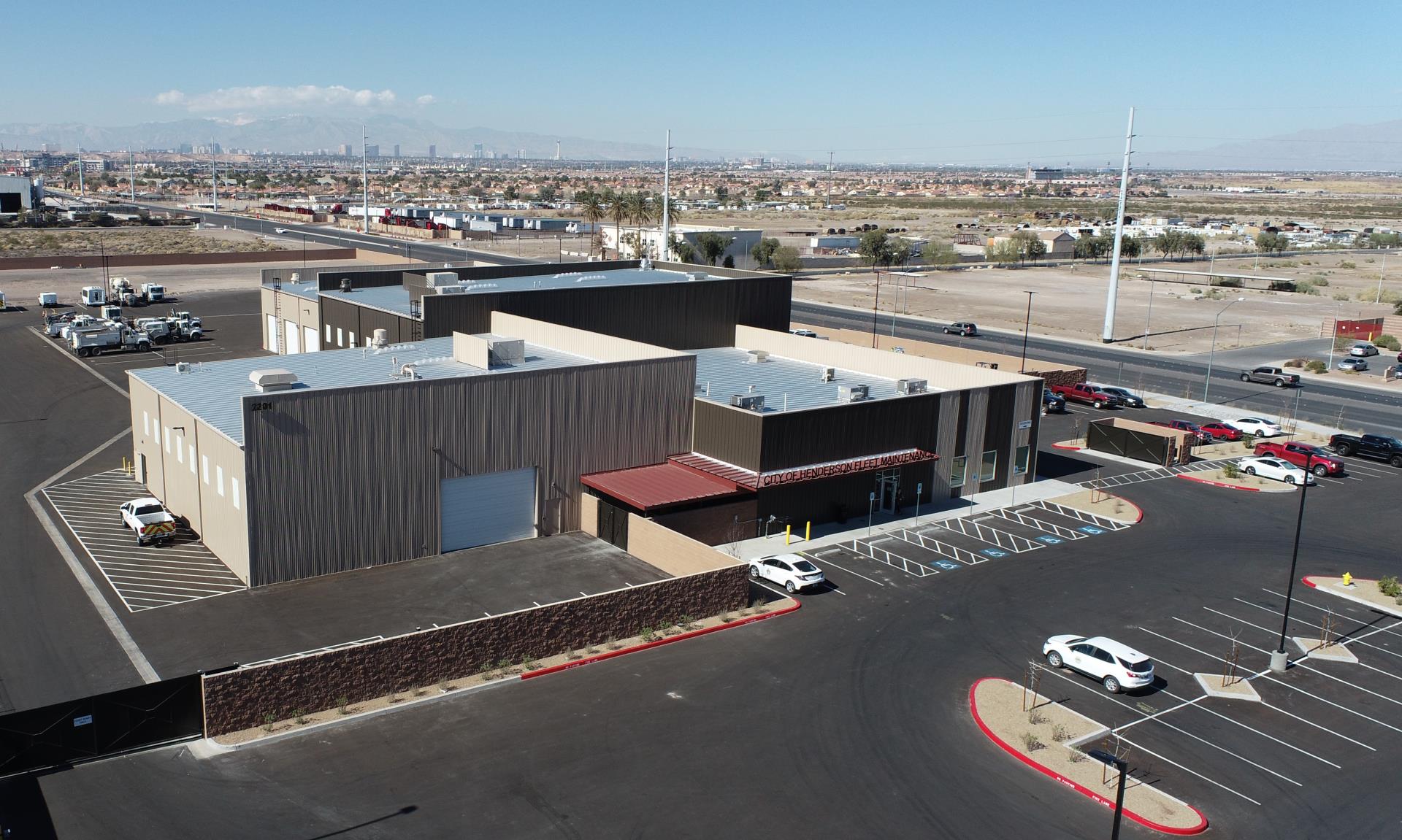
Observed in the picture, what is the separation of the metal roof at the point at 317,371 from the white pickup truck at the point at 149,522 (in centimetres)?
367

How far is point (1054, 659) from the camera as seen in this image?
105 feet

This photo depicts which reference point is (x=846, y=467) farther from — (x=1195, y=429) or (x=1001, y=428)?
(x=1195, y=429)

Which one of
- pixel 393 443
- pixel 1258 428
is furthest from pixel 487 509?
pixel 1258 428

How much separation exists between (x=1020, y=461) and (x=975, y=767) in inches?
1093

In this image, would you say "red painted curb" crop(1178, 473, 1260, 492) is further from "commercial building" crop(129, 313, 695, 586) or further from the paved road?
"commercial building" crop(129, 313, 695, 586)

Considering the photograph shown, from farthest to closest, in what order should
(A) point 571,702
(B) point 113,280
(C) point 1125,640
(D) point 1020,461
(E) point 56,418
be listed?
(B) point 113,280 < (E) point 56,418 < (D) point 1020,461 < (C) point 1125,640 < (A) point 571,702

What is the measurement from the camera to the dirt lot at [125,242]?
459 ft

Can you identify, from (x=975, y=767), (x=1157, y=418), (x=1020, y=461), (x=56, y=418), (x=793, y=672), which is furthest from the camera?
(x=1157, y=418)

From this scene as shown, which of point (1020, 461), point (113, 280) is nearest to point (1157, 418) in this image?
point (1020, 461)

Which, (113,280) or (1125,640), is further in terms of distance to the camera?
(113,280)

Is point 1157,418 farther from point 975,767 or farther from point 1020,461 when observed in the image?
point 975,767

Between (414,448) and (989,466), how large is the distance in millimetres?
26387

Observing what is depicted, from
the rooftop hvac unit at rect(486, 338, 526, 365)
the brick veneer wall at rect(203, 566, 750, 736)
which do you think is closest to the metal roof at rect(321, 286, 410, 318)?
the rooftop hvac unit at rect(486, 338, 526, 365)

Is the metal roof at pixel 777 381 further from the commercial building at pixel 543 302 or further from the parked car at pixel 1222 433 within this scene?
the parked car at pixel 1222 433
